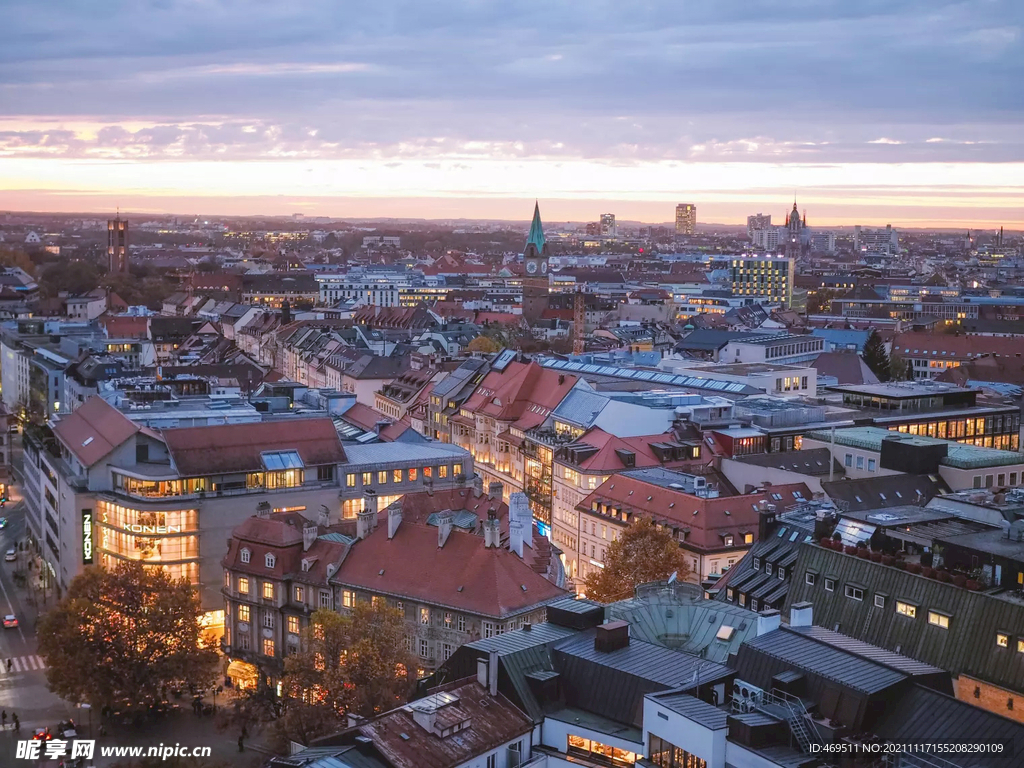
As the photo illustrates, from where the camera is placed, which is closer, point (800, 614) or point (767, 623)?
point (767, 623)

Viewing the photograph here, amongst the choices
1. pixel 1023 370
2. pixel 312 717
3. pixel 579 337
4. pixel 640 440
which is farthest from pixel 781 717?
pixel 579 337

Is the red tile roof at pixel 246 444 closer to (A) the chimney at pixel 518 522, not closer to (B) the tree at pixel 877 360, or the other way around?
(A) the chimney at pixel 518 522

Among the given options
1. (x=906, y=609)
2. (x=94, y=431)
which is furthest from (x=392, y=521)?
(x=94, y=431)

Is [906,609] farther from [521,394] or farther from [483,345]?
[483,345]

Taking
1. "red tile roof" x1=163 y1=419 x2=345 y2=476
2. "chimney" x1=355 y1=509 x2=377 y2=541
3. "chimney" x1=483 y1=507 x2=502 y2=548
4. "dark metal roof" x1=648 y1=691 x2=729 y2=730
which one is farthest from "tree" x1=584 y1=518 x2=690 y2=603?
"dark metal roof" x1=648 y1=691 x2=729 y2=730

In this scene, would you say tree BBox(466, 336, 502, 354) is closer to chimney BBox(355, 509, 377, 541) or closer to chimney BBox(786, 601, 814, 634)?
chimney BBox(355, 509, 377, 541)

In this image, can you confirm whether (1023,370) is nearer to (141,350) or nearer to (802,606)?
(141,350)
